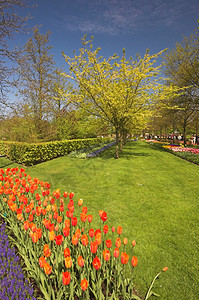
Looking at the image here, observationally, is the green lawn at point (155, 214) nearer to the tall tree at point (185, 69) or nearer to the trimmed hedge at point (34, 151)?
the trimmed hedge at point (34, 151)

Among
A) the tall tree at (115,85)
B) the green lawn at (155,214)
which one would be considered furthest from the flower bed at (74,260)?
the tall tree at (115,85)

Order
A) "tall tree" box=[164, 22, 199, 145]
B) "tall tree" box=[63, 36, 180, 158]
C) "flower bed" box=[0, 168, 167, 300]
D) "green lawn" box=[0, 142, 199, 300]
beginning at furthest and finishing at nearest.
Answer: "tall tree" box=[164, 22, 199, 145] < "tall tree" box=[63, 36, 180, 158] < "green lawn" box=[0, 142, 199, 300] < "flower bed" box=[0, 168, 167, 300]

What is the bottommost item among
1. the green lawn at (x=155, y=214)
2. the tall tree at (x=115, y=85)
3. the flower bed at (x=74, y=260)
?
the green lawn at (x=155, y=214)

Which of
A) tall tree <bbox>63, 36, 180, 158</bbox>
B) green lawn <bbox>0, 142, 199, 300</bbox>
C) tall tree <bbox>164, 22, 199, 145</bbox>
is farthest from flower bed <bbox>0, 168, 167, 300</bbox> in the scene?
tall tree <bbox>164, 22, 199, 145</bbox>

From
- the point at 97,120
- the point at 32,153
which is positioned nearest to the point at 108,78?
the point at 97,120

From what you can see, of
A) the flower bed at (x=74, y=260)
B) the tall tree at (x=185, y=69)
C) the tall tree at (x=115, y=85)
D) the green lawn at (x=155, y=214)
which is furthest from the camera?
the tall tree at (x=185, y=69)

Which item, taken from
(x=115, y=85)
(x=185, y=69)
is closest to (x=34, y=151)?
(x=115, y=85)

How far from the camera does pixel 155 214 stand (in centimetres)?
415

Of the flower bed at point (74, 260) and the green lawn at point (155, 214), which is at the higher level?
the flower bed at point (74, 260)

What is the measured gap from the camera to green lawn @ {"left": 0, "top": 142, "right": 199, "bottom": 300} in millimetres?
2385

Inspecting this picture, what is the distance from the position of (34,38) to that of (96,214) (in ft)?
61.9

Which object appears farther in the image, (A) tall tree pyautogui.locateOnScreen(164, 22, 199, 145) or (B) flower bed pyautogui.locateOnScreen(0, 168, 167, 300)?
(A) tall tree pyautogui.locateOnScreen(164, 22, 199, 145)

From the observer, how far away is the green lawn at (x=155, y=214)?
2.38m

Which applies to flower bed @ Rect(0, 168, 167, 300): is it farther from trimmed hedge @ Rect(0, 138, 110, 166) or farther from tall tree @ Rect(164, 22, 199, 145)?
tall tree @ Rect(164, 22, 199, 145)
